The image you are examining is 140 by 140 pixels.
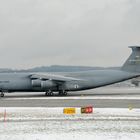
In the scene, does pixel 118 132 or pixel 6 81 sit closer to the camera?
pixel 118 132

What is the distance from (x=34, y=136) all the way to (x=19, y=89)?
98.8 feet

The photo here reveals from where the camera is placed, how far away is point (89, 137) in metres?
12.0

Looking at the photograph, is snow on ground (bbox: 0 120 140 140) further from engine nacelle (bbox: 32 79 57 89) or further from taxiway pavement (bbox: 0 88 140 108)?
engine nacelle (bbox: 32 79 57 89)

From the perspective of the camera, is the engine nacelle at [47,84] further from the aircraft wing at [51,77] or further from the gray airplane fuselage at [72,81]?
the aircraft wing at [51,77]

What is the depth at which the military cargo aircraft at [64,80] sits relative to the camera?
137 ft

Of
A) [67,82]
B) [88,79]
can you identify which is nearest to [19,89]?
[67,82]

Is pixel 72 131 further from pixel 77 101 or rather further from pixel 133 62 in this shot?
pixel 133 62

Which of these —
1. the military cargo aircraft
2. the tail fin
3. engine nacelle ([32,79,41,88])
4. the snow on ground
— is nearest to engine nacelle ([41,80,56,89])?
the military cargo aircraft

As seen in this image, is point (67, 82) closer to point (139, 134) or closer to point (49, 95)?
point (49, 95)

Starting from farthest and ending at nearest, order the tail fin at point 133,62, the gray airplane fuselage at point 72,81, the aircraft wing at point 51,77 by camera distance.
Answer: the tail fin at point 133,62
the gray airplane fuselage at point 72,81
the aircraft wing at point 51,77

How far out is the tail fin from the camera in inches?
1718

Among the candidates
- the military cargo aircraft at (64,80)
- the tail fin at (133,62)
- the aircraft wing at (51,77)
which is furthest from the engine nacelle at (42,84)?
the tail fin at (133,62)

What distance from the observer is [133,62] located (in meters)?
44.0

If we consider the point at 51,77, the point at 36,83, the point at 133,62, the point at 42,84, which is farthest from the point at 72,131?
the point at 133,62
